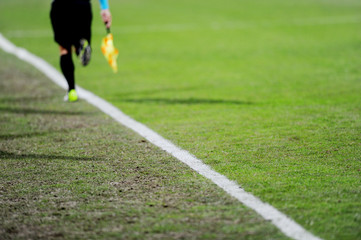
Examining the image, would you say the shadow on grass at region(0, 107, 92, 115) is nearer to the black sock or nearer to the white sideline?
the white sideline

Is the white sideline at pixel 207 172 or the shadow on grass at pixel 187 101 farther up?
the white sideline at pixel 207 172

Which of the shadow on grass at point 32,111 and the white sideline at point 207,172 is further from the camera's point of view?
the shadow on grass at point 32,111

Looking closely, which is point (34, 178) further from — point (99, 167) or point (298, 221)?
point (298, 221)

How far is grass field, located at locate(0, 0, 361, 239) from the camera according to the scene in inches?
159

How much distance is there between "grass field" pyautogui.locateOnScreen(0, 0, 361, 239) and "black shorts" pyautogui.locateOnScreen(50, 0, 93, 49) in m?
0.90

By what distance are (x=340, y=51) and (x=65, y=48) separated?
20.8ft

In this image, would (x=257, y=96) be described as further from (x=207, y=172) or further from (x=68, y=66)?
(x=207, y=172)

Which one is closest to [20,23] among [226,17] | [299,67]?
[226,17]

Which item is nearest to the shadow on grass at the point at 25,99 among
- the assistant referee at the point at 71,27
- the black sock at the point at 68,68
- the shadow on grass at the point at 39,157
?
the assistant referee at the point at 71,27

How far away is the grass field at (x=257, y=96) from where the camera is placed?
4.05 meters

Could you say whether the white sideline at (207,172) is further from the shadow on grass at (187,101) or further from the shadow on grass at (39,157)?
the shadow on grass at (39,157)

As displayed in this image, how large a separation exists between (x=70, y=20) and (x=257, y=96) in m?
2.65

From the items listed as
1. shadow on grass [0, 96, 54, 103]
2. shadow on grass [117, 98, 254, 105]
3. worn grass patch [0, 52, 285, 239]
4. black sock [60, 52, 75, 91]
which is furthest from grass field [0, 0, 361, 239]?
shadow on grass [0, 96, 54, 103]

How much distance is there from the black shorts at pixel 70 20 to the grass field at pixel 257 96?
0.90 meters
